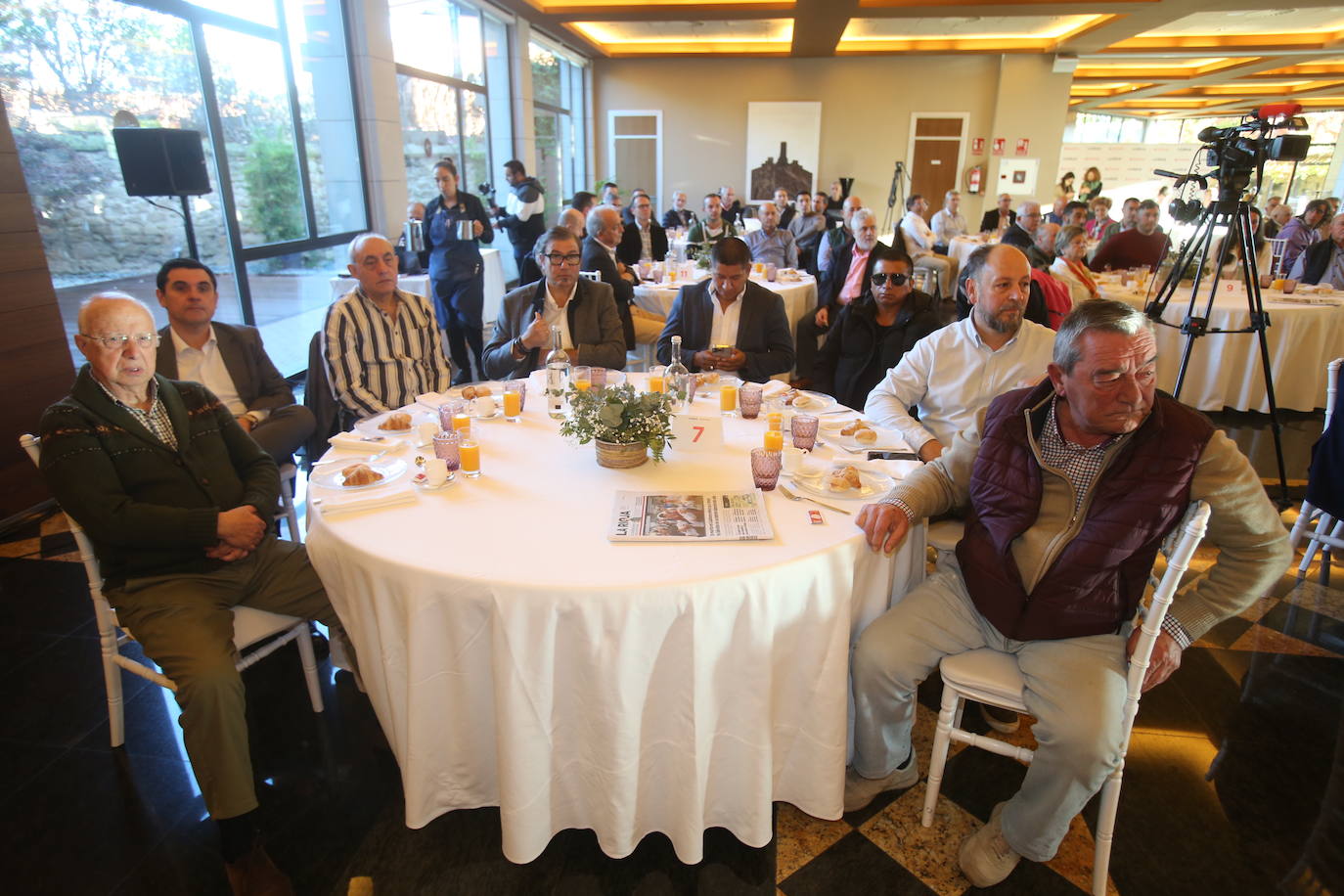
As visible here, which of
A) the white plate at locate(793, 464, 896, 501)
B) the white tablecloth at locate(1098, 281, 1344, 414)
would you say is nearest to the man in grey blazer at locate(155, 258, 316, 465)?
the white plate at locate(793, 464, 896, 501)

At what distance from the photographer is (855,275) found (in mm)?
5699

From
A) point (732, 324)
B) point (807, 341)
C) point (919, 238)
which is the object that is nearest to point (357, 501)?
point (732, 324)

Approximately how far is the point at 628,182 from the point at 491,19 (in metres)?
5.32

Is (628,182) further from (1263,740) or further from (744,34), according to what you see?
(1263,740)

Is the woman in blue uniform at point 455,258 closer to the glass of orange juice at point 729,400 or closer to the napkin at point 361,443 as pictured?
the napkin at point 361,443

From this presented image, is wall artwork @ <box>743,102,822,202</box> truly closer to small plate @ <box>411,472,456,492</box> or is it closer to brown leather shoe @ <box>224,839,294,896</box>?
small plate @ <box>411,472,456,492</box>

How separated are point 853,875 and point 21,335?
431cm

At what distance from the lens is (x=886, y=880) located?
1819 millimetres

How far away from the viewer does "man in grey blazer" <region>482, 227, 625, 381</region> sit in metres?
3.59

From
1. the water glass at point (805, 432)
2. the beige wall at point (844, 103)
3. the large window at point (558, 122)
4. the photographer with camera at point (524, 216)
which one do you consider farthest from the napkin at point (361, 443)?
the beige wall at point (844, 103)

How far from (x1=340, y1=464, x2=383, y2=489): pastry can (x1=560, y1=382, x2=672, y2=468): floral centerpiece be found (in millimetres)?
546

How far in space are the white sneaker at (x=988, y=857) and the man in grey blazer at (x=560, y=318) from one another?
8.49 ft

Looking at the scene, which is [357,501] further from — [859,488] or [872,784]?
[872,784]

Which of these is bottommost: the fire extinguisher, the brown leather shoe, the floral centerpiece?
the brown leather shoe
